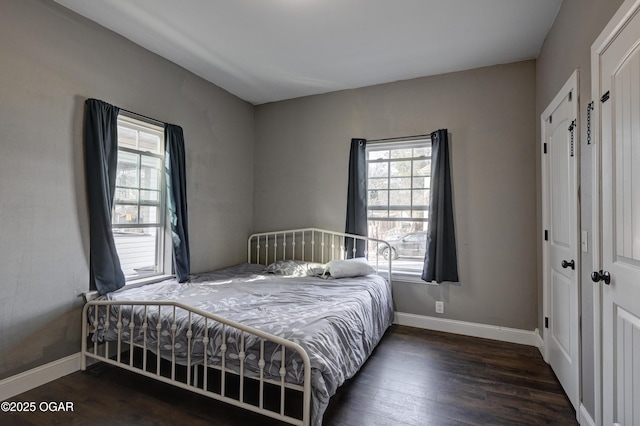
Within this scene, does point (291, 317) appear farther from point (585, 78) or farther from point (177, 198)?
point (585, 78)

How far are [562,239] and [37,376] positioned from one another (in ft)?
12.5

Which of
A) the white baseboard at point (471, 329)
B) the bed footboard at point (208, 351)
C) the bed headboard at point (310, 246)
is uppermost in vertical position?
the bed headboard at point (310, 246)

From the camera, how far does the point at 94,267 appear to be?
2.48 metres

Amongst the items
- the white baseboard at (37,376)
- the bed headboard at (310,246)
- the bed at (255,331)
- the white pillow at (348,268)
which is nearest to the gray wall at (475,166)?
the bed headboard at (310,246)

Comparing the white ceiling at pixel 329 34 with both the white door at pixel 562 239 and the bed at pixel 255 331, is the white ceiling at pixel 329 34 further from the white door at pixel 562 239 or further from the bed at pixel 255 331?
the bed at pixel 255 331

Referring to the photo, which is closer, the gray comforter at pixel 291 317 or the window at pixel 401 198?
the gray comforter at pixel 291 317

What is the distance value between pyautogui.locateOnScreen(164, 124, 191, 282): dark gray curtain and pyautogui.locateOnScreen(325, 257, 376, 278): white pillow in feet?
4.76

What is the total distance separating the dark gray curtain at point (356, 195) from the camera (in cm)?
363

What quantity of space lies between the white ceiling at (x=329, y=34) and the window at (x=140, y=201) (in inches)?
32.5

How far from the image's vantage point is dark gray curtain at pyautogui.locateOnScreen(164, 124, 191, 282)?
10.0 feet

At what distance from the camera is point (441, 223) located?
323 cm

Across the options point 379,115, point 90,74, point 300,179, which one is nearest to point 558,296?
point 379,115

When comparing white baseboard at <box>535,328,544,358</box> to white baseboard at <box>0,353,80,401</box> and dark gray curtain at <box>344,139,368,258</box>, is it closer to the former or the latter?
dark gray curtain at <box>344,139,368,258</box>

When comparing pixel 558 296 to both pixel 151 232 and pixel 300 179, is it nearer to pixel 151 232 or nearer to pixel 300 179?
pixel 300 179
